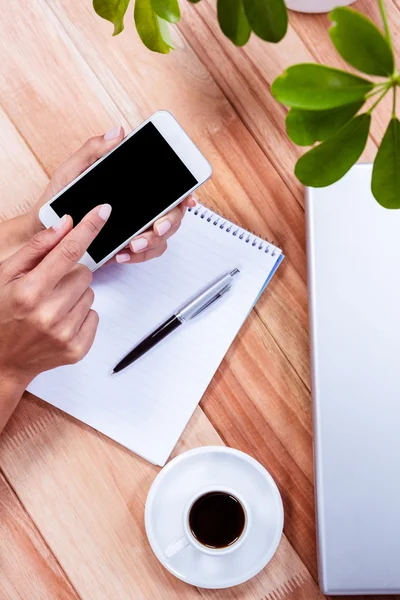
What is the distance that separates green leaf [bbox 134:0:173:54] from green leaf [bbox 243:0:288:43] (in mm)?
138

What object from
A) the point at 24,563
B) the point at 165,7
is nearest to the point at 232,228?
the point at 165,7

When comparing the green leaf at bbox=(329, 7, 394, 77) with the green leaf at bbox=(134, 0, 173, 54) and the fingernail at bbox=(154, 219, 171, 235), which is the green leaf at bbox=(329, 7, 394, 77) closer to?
the green leaf at bbox=(134, 0, 173, 54)

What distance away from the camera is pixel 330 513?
2.24 feet

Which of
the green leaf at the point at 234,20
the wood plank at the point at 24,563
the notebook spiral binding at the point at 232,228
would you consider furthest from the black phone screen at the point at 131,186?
the wood plank at the point at 24,563

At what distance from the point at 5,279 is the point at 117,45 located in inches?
13.6

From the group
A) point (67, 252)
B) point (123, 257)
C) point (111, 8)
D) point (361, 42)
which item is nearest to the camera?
point (361, 42)

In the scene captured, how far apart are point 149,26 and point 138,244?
24cm

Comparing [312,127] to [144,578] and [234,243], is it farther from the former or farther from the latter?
[144,578]

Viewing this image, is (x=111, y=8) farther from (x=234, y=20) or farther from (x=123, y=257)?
(x=123, y=257)

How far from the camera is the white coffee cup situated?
2.22 ft

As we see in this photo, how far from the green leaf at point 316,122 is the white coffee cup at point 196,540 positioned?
436 mm

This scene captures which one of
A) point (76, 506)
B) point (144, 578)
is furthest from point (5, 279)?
point (144, 578)

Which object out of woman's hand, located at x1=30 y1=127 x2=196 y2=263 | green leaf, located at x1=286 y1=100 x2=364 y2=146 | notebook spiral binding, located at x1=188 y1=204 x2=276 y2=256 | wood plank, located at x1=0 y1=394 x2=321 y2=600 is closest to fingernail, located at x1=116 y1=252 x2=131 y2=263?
woman's hand, located at x1=30 y1=127 x2=196 y2=263

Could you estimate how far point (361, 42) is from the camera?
37cm
